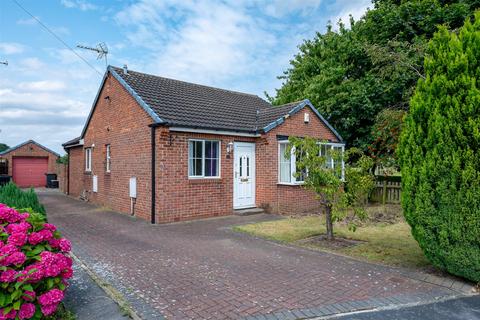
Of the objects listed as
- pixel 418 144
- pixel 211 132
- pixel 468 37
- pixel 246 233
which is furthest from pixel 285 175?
pixel 468 37

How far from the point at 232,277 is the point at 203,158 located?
6365mm

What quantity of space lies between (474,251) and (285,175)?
8274 millimetres

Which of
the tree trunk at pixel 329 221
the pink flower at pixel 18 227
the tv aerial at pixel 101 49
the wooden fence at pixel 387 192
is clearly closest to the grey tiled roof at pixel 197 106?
the tv aerial at pixel 101 49

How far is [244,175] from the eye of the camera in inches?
494

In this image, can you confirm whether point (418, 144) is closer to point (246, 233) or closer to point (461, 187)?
point (461, 187)

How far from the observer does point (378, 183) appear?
1644 centimetres

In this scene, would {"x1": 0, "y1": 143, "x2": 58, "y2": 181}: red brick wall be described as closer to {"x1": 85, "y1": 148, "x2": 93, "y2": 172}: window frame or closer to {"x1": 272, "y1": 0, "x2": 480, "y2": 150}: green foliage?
{"x1": 85, "y1": 148, "x2": 93, "y2": 172}: window frame

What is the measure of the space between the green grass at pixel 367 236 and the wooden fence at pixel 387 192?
5.32 meters

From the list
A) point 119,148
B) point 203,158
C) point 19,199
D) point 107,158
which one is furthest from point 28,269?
point 107,158

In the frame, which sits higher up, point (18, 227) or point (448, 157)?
point (448, 157)

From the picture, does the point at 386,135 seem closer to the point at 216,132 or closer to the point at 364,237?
the point at 364,237

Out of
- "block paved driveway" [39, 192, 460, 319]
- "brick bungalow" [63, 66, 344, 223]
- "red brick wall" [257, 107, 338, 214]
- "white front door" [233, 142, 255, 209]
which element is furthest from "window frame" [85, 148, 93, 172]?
"red brick wall" [257, 107, 338, 214]

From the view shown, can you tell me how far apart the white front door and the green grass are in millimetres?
2049

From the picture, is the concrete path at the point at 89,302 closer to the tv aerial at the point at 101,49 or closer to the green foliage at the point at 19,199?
the green foliage at the point at 19,199
